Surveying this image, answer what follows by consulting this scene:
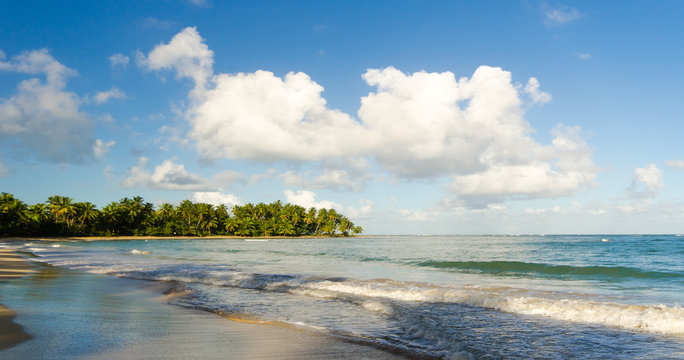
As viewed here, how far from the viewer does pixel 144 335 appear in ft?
20.8

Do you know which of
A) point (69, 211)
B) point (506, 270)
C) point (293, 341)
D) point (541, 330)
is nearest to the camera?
point (293, 341)

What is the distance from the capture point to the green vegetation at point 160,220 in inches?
3403

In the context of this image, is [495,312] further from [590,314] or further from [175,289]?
[175,289]

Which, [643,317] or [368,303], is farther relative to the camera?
[368,303]

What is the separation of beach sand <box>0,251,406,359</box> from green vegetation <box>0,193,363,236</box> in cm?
9589

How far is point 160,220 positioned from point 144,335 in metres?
129

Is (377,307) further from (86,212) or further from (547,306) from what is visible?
(86,212)

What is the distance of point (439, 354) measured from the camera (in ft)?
19.4

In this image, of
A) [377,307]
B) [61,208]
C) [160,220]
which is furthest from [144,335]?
[160,220]

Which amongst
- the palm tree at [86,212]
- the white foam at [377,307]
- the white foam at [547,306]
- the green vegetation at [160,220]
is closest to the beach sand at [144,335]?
the white foam at [377,307]

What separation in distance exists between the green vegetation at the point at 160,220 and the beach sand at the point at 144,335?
9589cm

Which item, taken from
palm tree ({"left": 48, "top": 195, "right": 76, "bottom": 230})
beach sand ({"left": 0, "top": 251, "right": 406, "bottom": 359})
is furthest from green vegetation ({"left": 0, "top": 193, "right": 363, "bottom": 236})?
beach sand ({"left": 0, "top": 251, "right": 406, "bottom": 359})

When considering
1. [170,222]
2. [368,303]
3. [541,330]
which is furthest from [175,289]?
[170,222]

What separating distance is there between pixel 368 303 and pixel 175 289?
6.86m
